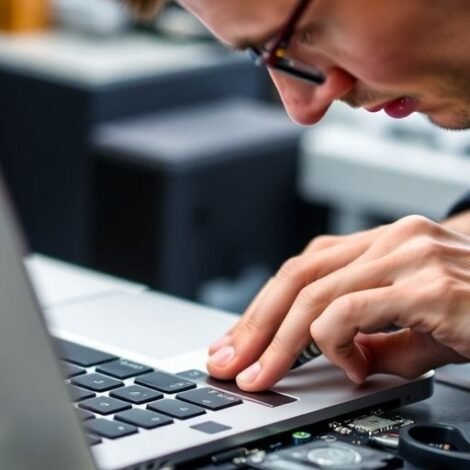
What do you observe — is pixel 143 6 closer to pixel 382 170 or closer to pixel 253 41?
pixel 253 41

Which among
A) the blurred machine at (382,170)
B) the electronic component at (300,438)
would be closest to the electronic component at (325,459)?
the electronic component at (300,438)

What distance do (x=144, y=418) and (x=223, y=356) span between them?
0.39 feet

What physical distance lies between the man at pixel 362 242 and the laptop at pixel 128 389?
2cm

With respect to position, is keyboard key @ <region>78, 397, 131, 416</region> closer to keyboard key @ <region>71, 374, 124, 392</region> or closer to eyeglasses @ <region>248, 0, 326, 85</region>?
keyboard key @ <region>71, 374, 124, 392</region>

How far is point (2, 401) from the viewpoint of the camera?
0.68 m

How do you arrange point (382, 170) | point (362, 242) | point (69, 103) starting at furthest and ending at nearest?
point (69, 103) → point (382, 170) → point (362, 242)

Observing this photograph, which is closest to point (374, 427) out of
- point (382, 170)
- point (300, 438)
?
point (300, 438)

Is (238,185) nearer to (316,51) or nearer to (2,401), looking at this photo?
(316,51)

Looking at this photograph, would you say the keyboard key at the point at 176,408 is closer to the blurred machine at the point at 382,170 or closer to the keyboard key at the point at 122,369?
the keyboard key at the point at 122,369

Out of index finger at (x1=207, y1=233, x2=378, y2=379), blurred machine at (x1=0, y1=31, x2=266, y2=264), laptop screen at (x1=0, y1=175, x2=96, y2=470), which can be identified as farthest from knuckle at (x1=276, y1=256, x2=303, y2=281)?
blurred machine at (x1=0, y1=31, x2=266, y2=264)

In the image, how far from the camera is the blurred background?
2238mm

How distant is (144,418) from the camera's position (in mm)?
834

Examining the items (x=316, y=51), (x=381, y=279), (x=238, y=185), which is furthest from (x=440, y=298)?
(x=238, y=185)

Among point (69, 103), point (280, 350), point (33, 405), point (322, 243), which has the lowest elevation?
point (33, 405)
